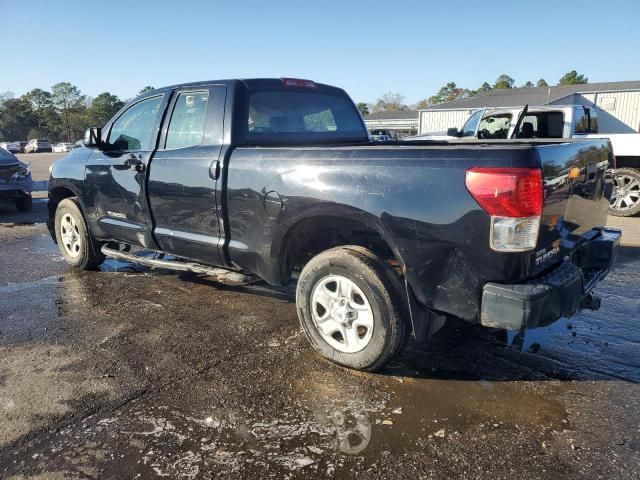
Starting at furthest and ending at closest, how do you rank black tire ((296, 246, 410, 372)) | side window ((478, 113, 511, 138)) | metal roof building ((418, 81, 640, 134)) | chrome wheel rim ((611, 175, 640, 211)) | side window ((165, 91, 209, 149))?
metal roof building ((418, 81, 640, 134)) < side window ((478, 113, 511, 138)) < chrome wheel rim ((611, 175, 640, 211)) < side window ((165, 91, 209, 149)) < black tire ((296, 246, 410, 372))

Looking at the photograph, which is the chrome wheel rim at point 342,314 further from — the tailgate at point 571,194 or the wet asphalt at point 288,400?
the tailgate at point 571,194

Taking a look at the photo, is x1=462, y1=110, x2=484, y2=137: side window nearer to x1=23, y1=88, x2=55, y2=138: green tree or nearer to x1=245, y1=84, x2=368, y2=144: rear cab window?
x1=245, y1=84, x2=368, y2=144: rear cab window

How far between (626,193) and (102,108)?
103 metres

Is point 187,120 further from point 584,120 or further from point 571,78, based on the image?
point 571,78

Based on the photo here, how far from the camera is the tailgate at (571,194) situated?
8.84 ft

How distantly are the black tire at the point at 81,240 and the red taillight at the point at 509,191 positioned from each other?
15.0 feet

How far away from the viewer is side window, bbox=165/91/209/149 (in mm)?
4227

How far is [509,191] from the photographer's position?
252 centimetres

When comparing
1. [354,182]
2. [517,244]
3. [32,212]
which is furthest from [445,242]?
[32,212]

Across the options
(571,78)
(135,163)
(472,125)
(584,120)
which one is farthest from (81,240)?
(571,78)

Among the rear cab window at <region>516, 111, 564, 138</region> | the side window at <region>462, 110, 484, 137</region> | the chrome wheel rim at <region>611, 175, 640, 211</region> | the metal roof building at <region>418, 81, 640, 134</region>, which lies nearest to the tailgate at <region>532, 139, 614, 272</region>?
the chrome wheel rim at <region>611, 175, 640, 211</region>

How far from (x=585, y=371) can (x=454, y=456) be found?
1.42 m

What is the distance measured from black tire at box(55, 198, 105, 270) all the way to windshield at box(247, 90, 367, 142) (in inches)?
105

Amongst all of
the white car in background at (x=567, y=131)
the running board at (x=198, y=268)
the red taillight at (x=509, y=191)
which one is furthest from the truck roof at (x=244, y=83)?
the white car in background at (x=567, y=131)
